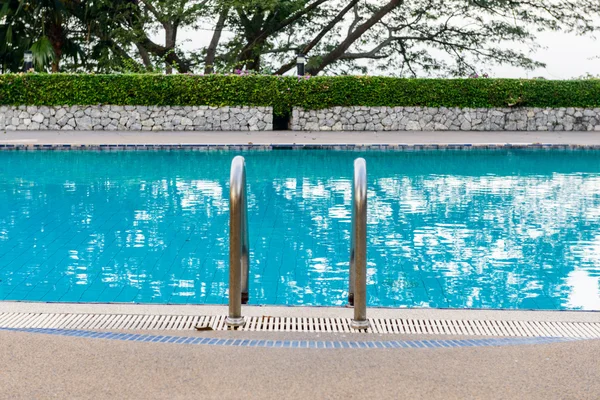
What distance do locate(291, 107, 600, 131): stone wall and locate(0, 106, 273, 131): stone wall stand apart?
6.83 ft

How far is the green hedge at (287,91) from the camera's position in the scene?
2166cm

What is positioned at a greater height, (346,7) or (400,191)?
(346,7)

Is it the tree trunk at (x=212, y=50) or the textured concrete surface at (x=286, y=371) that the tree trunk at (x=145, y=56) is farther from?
the textured concrete surface at (x=286, y=371)

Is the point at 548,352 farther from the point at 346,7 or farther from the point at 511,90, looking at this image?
the point at 346,7

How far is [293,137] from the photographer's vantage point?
65.5 feet

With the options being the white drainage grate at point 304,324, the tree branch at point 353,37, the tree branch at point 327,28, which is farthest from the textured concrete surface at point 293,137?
the white drainage grate at point 304,324

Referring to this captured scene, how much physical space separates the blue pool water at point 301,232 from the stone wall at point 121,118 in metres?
6.21

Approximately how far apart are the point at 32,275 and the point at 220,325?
3.04m

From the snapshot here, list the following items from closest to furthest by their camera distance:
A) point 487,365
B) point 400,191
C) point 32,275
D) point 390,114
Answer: point 487,365
point 32,275
point 400,191
point 390,114

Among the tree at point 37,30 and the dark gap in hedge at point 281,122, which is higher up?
the tree at point 37,30

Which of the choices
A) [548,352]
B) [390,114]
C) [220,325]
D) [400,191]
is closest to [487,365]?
[548,352]

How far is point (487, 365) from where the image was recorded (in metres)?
3.88

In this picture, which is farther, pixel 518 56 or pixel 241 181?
pixel 518 56

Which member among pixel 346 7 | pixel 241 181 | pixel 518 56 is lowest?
pixel 241 181
